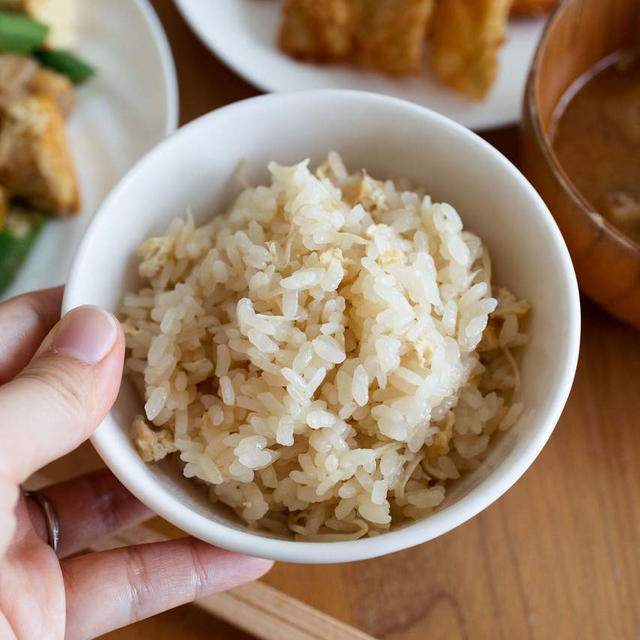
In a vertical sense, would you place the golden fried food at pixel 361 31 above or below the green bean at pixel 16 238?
above

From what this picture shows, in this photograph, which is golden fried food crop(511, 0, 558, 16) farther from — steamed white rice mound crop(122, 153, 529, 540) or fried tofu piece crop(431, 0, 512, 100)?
steamed white rice mound crop(122, 153, 529, 540)

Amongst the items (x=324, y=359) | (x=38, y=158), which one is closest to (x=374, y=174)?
(x=324, y=359)

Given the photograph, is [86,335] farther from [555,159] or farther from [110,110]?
[110,110]

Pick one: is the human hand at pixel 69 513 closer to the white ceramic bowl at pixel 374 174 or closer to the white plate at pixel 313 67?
→ the white ceramic bowl at pixel 374 174

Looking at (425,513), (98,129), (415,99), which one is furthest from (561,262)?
(98,129)

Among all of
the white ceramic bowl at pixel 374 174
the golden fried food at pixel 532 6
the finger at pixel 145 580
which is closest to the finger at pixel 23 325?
the white ceramic bowl at pixel 374 174

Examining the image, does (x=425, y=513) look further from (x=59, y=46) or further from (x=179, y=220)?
(x=59, y=46)

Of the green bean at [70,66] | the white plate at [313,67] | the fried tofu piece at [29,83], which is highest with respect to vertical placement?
the white plate at [313,67]
